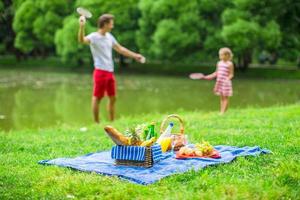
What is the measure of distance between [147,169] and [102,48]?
17.1ft

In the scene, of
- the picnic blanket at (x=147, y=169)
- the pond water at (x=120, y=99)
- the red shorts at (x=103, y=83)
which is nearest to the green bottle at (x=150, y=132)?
the picnic blanket at (x=147, y=169)

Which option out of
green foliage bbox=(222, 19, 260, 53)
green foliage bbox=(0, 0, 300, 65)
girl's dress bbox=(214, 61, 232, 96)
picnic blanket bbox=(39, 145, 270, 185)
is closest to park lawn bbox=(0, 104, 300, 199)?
picnic blanket bbox=(39, 145, 270, 185)

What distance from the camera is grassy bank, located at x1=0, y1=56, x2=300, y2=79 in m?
36.0

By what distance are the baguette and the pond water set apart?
6.86 metres

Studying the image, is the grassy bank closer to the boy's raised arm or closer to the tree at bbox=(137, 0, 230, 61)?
the tree at bbox=(137, 0, 230, 61)

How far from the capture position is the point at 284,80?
108ft

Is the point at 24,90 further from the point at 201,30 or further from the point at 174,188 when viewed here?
the point at 174,188

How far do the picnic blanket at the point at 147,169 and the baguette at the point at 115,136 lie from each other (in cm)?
28

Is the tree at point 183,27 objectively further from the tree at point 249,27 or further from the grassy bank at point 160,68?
the grassy bank at point 160,68

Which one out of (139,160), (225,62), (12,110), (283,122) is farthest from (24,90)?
(139,160)

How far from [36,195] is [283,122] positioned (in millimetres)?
5764

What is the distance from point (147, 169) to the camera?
242 inches

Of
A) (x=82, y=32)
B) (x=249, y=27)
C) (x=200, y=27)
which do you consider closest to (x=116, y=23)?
(x=200, y=27)

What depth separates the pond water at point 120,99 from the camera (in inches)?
607
